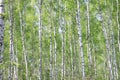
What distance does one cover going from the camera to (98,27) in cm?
2656

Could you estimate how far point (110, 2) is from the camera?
26141mm

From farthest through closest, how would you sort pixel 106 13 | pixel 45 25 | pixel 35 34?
pixel 35 34, pixel 45 25, pixel 106 13

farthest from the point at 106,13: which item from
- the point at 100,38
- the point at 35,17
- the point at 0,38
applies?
the point at 0,38

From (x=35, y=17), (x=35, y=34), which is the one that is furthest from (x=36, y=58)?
(x=35, y=17)

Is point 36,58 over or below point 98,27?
below

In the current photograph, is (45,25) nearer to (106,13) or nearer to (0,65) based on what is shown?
(106,13)

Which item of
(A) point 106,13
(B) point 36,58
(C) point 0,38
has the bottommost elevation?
(B) point 36,58

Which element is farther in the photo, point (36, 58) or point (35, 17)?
point (36, 58)

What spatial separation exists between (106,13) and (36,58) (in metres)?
10.9

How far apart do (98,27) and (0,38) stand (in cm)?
2065

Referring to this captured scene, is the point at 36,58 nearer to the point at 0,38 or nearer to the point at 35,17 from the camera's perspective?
the point at 35,17

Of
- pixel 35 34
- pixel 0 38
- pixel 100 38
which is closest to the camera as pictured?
pixel 0 38

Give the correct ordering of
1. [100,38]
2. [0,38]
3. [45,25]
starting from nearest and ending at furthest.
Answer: [0,38] → [45,25] → [100,38]

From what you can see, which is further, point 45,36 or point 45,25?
point 45,36
